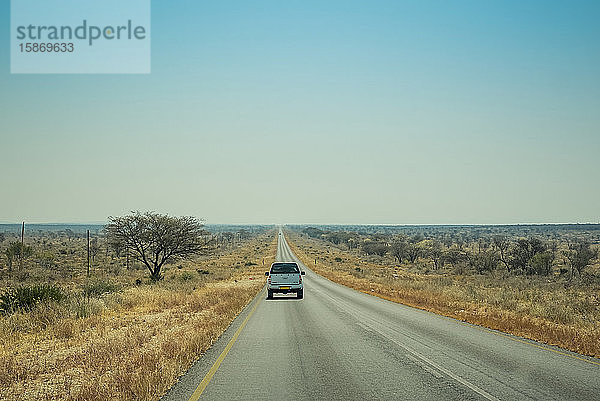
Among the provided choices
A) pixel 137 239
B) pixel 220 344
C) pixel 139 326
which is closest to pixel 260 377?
pixel 220 344

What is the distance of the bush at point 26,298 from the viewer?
1978 cm

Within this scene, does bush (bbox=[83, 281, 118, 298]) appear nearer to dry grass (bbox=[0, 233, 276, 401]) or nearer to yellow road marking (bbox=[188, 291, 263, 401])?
dry grass (bbox=[0, 233, 276, 401])

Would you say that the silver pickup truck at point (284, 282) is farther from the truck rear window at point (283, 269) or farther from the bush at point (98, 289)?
the bush at point (98, 289)

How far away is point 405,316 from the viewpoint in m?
20.0

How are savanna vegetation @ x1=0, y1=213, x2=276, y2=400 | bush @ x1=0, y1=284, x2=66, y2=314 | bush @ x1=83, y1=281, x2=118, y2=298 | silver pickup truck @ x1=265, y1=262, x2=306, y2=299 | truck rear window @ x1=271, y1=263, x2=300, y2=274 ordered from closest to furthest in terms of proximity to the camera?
1. savanna vegetation @ x1=0, y1=213, x2=276, y2=400
2. bush @ x1=0, y1=284, x2=66, y2=314
3. silver pickup truck @ x1=265, y1=262, x2=306, y2=299
4. bush @ x1=83, y1=281, x2=118, y2=298
5. truck rear window @ x1=271, y1=263, x2=300, y2=274

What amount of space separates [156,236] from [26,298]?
97.3 ft

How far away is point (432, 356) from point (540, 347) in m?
3.32

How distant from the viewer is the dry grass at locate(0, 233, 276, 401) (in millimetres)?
8781

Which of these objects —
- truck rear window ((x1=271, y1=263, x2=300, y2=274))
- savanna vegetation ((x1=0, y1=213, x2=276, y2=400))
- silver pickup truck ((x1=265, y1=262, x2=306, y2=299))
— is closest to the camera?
savanna vegetation ((x1=0, y1=213, x2=276, y2=400))

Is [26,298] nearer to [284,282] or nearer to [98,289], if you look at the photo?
[98,289]

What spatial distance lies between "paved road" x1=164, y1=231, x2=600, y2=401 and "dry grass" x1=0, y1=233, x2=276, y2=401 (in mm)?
620

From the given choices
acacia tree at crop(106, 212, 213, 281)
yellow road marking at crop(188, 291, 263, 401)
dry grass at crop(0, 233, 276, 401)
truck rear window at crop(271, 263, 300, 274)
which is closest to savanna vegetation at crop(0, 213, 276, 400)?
dry grass at crop(0, 233, 276, 401)

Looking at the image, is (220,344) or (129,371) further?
(220,344)

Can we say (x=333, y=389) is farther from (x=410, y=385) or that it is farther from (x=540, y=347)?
(x=540, y=347)
